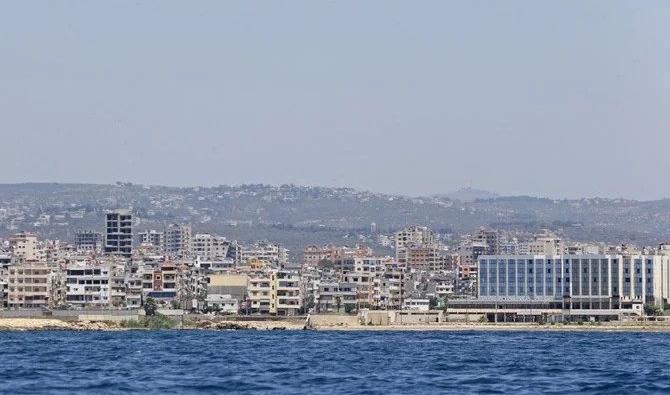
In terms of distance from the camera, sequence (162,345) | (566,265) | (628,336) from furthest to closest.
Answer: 1. (566,265)
2. (628,336)
3. (162,345)

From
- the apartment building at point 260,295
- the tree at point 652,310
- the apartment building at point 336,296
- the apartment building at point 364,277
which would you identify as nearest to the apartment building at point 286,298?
the apartment building at point 260,295

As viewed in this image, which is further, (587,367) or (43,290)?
(43,290)

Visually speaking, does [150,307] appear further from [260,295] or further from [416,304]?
[416,304]

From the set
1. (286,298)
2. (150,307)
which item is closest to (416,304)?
(286,298)

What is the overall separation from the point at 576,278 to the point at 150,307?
38.4 m

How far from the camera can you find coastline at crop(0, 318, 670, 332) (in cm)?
13550

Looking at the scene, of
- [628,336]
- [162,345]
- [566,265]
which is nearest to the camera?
[162,345]

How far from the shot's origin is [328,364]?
73438mm

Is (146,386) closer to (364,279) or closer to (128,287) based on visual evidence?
(128,287)

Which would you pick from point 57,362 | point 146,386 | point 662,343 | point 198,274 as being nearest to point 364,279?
point 198,274

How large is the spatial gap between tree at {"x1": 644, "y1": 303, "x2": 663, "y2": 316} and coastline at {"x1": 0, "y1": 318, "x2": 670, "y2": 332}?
6.52 meters

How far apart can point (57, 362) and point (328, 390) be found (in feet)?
69.0

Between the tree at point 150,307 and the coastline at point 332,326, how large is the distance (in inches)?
186

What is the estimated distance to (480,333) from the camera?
131m
